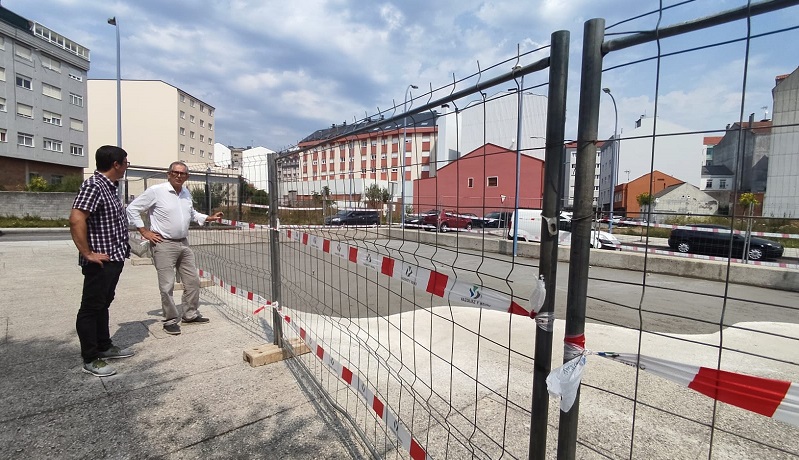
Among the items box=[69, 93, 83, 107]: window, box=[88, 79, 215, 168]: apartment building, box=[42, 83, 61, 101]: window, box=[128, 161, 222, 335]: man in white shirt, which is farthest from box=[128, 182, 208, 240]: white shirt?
box=[88, 79, 215, 168]: apartment building

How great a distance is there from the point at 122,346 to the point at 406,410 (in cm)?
302

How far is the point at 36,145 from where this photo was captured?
1380 inches

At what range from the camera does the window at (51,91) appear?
118ft

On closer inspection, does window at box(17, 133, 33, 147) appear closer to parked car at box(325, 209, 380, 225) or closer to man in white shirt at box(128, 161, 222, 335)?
man in white shirt at box(128, 161, 222, 335)

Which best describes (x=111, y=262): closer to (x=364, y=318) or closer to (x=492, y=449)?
(x=364, y=318)

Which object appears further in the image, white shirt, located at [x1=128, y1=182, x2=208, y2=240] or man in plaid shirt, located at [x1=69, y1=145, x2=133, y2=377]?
white shirt, located at [x1=128, y1=182, x2=208, y2=240]

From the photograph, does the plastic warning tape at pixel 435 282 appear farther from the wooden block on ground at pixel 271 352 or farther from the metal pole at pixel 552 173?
the wooden block on ground at pixel 271 352

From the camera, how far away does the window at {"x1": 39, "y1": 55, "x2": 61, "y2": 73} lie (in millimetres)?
35906

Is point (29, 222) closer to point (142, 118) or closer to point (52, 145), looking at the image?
point (52, 145)

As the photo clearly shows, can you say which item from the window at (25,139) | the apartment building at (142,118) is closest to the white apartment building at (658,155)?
the window at (25,139)

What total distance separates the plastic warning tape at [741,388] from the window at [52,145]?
159 ft

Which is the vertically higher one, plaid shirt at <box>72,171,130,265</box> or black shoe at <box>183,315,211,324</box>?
plaid shirt at <box>72,171,130,265</box>

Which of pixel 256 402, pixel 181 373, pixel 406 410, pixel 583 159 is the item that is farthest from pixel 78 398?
pixel 583 159

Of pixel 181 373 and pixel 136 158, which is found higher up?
pixel 136 158
